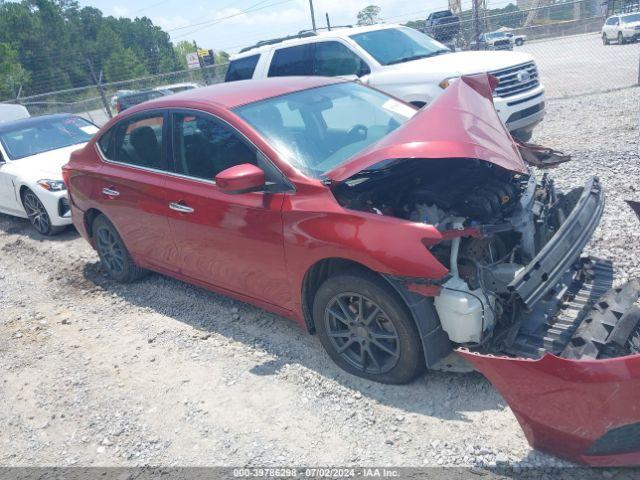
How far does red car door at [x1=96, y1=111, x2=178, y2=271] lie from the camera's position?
14.8 ft

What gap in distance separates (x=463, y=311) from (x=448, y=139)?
3.12 feet

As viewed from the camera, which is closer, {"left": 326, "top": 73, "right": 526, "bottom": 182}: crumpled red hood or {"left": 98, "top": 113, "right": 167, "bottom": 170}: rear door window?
{"left": 326, "top": 73, "right": 526, "bottom": 182}: crumpled red hood

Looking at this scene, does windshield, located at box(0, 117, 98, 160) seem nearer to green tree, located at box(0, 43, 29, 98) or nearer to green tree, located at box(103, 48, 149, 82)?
green tree, located at box(103, 48, 149, 82)

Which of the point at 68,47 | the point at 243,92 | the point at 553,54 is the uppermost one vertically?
the point at 68,47

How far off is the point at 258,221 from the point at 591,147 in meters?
5.46

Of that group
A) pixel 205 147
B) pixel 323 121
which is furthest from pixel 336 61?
pixel 205 147

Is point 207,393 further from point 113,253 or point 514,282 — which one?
point 113,253

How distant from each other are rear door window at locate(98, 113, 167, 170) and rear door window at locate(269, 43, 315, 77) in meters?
4.75

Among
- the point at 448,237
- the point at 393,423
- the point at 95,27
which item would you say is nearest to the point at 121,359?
the point at 393,423

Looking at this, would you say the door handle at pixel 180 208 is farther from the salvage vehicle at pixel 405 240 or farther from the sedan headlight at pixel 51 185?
the sedan headlight at pixel 51 185

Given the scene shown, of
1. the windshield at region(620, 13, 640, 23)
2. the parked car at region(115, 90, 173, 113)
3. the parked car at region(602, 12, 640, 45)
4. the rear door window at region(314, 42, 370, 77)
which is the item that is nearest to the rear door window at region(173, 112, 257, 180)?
the rear door window at region(314, 42, 370, 77)

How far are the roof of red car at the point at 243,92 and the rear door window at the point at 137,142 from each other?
0.55 ft

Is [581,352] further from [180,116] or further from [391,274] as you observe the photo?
[180,116]

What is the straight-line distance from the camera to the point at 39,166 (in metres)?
7.81
